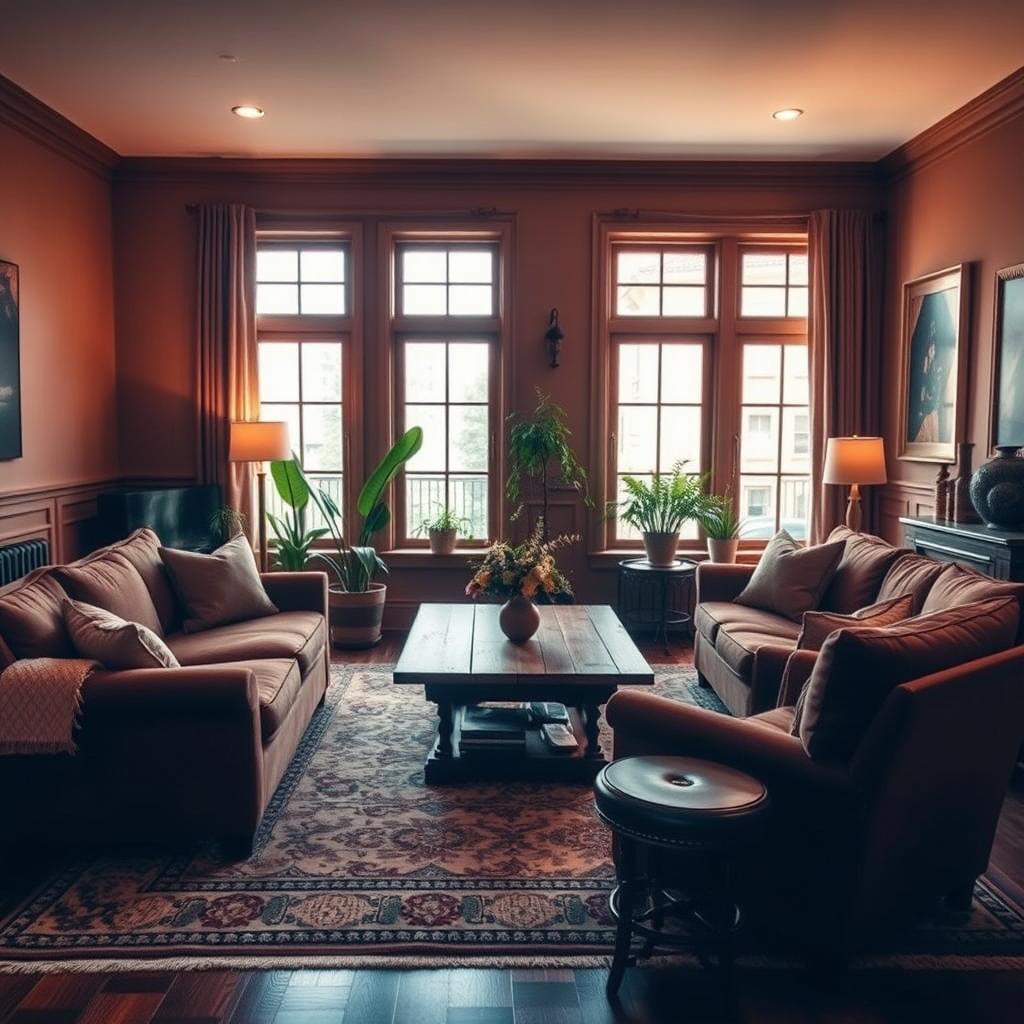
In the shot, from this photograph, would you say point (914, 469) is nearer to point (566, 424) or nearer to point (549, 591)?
point (566, 424)

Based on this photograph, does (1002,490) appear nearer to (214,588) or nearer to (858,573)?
(858,573)

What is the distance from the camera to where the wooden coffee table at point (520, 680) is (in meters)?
3.36

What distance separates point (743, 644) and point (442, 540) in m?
2.56

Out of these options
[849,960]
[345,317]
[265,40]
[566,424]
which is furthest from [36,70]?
[849,960]

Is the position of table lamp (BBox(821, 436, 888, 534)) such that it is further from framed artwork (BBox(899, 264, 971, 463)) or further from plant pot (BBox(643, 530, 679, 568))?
plant pot (BBox(643, 530, 679, 568))

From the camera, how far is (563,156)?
5648mm

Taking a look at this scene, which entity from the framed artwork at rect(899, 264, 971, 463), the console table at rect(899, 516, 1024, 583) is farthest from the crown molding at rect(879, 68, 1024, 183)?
the console table at rect(899, 516, 1024, 583)

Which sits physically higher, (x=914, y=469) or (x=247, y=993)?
(x=914, y=469)

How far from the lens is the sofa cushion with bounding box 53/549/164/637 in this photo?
128 inches

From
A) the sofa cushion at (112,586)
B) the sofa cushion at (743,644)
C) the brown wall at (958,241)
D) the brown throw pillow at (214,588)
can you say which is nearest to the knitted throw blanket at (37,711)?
the sofa cushion at (112,586)

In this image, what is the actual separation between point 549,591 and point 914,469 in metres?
2.88

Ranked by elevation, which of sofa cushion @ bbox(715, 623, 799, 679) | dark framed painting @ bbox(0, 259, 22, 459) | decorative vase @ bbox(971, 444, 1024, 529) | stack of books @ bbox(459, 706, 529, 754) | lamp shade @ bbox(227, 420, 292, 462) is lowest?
stack of books @ bbox(459, 706, 529, 754)

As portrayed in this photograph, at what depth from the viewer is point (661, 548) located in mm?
5617

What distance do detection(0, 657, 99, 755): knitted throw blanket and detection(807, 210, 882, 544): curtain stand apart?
15.0 ft
